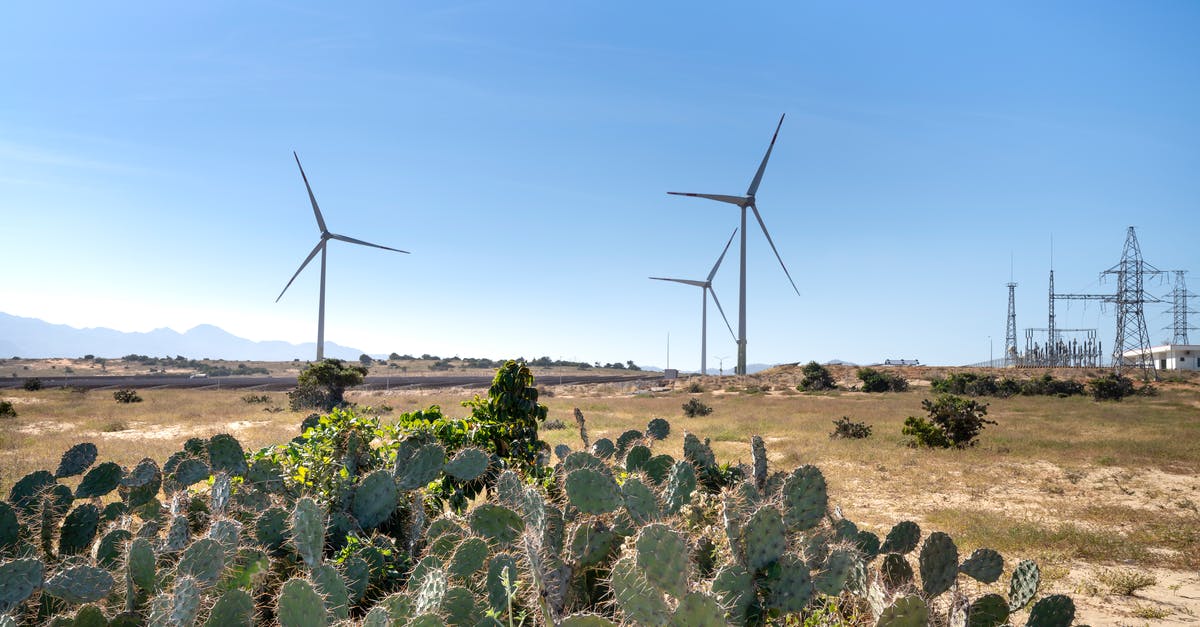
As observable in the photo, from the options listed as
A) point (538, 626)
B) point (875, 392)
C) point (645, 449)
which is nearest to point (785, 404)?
point (875, 392)

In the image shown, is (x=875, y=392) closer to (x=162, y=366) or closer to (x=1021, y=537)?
(x=1021, y=537)

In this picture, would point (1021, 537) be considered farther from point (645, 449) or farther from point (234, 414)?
point (234, 414)

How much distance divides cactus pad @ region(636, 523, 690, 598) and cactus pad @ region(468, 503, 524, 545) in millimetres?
1656

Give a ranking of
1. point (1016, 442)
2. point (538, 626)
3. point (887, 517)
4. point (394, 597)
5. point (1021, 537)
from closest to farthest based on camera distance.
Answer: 1. point (394, 597)
2. point (538, 626)
3. point (1021, 537)
4. point (887, 517)
5. point (1016, 442)

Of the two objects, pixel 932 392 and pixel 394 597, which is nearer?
pixel 394 597

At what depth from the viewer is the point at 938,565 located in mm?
3791

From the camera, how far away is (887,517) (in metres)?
11.2

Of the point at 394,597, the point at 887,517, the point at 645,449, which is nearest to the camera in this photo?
the point at 394,597

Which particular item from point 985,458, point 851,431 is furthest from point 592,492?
point 851,431

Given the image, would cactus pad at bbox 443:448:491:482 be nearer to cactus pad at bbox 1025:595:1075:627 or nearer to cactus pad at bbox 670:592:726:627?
cactus pad at bbox 670:592:726:627

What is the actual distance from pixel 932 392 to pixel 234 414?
40.3 m

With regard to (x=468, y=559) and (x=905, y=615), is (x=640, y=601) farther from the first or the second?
(x=468, y=559)

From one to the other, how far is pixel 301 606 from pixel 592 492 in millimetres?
1662

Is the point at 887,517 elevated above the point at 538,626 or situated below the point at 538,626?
below
